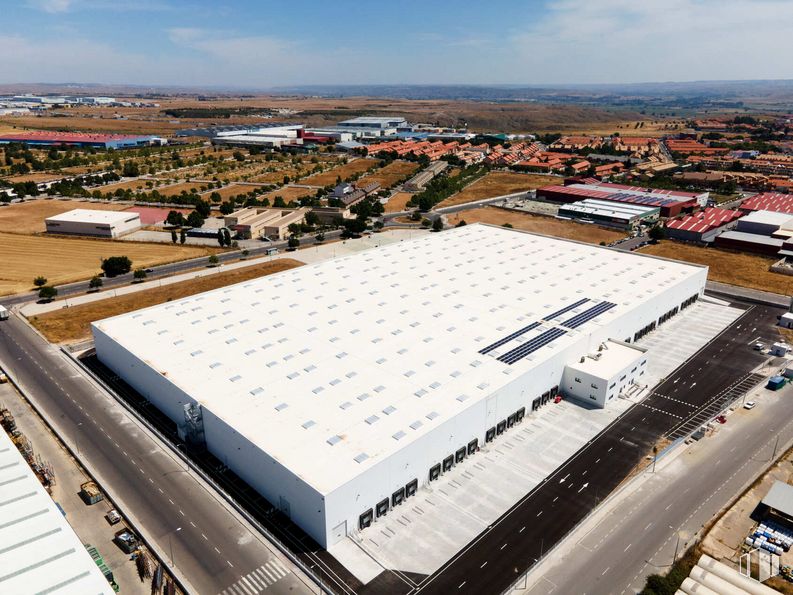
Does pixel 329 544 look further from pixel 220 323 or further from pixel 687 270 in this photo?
pixel 687 270

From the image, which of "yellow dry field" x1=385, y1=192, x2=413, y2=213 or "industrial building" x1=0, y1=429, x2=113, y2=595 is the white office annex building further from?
"yellow dry field" x1=385, y1=192, x2=413, y2=213

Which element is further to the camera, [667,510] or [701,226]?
[701,226]

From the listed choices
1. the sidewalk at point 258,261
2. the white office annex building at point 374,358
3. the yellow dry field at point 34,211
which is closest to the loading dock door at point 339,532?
the white office annex building at point 374,358

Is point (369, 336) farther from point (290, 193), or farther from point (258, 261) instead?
point (290, 193)

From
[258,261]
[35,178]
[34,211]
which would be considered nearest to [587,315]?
[258,261]

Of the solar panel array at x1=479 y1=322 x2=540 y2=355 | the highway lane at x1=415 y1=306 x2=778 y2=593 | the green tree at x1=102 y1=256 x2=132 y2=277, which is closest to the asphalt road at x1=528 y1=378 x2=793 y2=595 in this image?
the highway lane at x1=415 y1=306 x2=778 y2=593

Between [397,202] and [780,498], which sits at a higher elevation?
[397,202]
